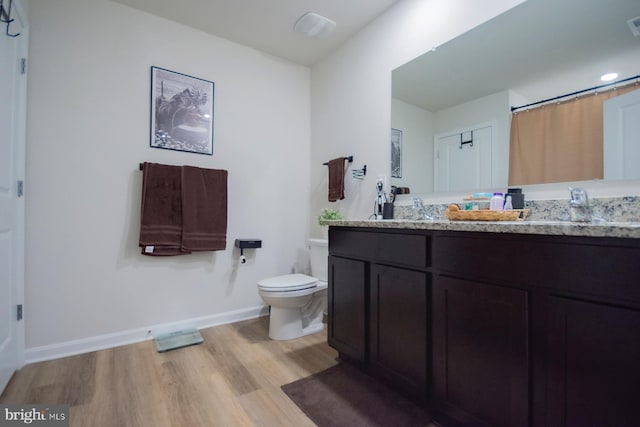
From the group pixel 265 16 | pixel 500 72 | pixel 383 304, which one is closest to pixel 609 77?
pixel 500 72

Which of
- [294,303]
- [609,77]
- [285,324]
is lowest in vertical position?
[285,324]

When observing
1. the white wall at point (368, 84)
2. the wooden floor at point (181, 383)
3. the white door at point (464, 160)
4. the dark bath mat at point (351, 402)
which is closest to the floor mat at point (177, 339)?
the wooden floor at point (181, 383)

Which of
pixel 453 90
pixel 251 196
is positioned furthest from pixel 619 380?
pixel 251 196

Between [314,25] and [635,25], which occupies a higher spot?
[314,25]

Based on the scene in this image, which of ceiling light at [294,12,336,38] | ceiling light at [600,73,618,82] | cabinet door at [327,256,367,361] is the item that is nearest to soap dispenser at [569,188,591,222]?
ceiling light at [600,73,618,82]

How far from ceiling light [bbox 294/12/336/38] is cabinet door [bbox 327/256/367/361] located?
185cm

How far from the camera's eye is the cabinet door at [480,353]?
994 mm

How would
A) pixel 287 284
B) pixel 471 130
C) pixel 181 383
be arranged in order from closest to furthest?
pixel 181 383, pixel 471 130, pixel 287 284

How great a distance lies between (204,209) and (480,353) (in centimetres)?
208

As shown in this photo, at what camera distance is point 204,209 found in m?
2.39

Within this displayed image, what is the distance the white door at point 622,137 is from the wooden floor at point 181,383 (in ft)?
5.69

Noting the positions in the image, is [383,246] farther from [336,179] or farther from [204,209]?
[204,209]

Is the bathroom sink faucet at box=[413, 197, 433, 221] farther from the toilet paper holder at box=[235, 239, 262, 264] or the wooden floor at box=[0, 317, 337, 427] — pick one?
the toilet paper holder at box=[235, 239, 262, 264]

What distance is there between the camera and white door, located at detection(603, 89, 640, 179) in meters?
1.23
